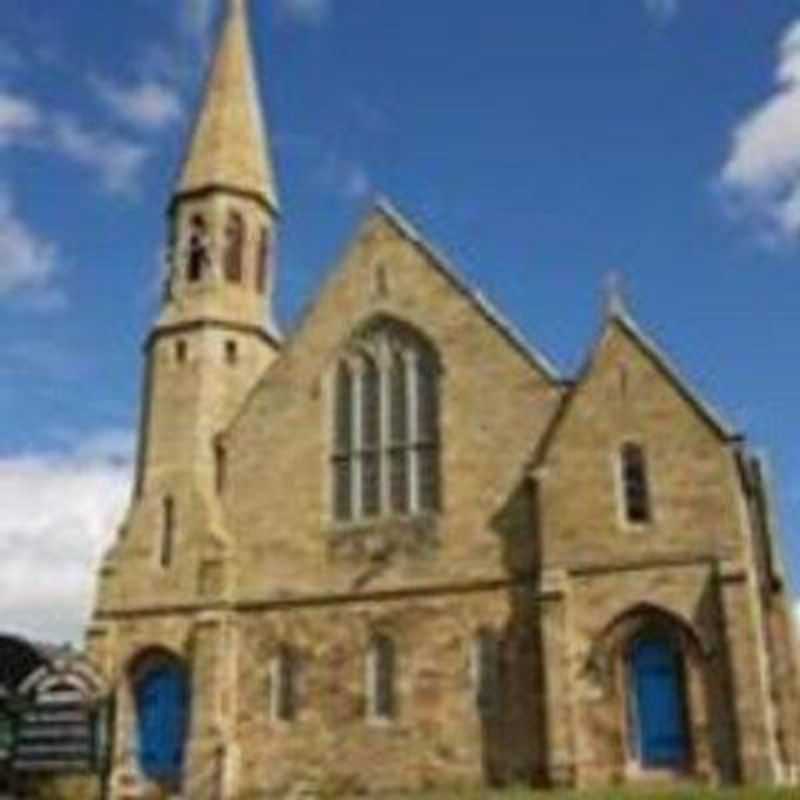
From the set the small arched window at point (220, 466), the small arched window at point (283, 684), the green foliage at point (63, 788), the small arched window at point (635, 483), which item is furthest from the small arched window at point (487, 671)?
the green foliage at point (63, 788)

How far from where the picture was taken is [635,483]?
1315 inches

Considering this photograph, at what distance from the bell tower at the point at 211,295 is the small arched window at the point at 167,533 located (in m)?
0.32

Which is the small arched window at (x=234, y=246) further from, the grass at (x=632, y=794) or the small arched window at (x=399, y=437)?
the grass at (x=632, y=794)

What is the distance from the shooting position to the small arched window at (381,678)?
34.0 m

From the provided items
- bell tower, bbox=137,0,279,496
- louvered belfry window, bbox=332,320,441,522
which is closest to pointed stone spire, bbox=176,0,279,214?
bell tower, bbox=137,0,279,496

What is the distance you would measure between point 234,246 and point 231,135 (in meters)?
3.58

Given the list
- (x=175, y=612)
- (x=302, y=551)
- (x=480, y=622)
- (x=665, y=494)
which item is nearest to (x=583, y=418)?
(x=665, y=494)

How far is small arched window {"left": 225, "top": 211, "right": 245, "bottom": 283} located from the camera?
40875mm

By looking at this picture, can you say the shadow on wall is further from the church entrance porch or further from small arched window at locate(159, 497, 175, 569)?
small arched window at locate(159, 497, 175, 569)

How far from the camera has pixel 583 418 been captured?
3409cm

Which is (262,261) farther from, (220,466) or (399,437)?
(399,437)

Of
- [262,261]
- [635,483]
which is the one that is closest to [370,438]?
[635,483]

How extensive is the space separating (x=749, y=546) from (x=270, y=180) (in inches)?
708

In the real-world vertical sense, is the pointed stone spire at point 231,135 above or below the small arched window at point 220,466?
above
